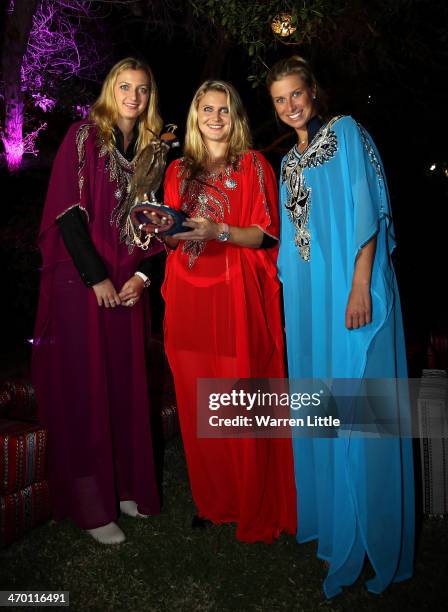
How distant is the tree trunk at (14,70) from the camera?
4.77 metres

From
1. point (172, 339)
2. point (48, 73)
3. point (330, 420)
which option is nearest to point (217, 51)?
point (48, 73)

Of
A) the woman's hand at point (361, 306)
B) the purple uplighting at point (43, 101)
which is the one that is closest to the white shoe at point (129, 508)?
the woman's hand at point (361, 306)

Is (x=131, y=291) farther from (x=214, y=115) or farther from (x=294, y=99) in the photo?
(x=294, y=99)

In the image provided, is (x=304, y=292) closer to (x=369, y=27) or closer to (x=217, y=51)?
(x=369, y=27)

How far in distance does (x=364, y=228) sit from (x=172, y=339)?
1.06 m

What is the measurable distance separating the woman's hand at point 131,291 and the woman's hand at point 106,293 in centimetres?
6

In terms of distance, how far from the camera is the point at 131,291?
2715 mm

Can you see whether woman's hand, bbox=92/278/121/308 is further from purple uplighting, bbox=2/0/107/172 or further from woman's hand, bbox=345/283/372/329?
purple uplighting, bbox=2/0/107/172

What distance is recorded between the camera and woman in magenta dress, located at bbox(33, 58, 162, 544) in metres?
2.59

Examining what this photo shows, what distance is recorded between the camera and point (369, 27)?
488cm

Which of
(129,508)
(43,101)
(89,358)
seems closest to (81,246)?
(89,358)

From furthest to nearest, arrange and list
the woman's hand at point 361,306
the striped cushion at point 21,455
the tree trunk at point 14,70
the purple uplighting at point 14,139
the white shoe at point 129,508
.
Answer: the purple uplighting at point 14,139 < the tree trunk at point 14,70 < the white shoe at point 129,508 < the striped cushion at point 21,455 < the woman's hand at point 361,306

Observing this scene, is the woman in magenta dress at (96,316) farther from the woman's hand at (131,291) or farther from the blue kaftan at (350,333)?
the blue kaftan at (350,333)

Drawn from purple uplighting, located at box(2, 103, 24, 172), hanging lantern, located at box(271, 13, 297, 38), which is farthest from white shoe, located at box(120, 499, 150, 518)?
purple uplighting, located at box(2, 103, 24, 172)
